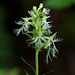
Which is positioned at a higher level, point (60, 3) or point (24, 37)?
point (60, 3)

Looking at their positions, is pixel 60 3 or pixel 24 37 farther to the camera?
pixel 24 37

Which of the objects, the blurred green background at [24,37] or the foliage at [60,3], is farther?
the blurred green background at [24,37]

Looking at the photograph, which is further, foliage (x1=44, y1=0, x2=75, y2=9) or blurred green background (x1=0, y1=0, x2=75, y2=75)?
blurred green background (x1=0, y1=0, x2=75, y2=75)
